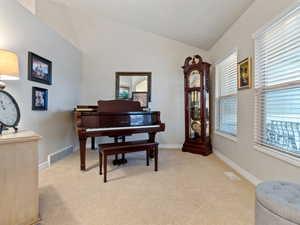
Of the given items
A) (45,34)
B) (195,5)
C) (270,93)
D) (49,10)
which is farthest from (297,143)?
(49,10)

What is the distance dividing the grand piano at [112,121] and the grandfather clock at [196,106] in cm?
116

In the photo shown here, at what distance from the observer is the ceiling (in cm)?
275

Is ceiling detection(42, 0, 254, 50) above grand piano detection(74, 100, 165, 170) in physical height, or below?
above

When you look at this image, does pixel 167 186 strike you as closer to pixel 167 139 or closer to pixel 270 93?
pixel 270 93

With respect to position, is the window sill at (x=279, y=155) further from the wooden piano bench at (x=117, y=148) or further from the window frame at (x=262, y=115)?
the wooden piano bench at (x=117, y=148)

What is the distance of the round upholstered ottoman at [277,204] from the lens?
99 cm

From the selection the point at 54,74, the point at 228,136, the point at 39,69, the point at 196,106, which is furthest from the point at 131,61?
the point at 228,136

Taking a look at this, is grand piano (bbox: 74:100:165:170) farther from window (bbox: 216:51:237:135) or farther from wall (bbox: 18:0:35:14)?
wall (bbox: 18:0:35:14)

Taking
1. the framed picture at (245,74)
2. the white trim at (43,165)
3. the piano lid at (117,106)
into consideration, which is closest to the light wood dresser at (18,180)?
the piano lid at (117,106)

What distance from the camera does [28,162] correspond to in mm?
1465

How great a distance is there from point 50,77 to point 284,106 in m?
3.51

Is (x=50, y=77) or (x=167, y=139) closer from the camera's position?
(x=50, y=77)

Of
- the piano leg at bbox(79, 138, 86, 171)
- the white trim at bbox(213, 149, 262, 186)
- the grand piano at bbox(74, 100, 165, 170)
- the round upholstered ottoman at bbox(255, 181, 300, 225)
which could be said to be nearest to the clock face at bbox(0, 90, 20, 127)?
the grand piano at bbox(74, 100, 165, 170)

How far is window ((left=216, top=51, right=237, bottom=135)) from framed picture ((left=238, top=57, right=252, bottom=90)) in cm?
33
